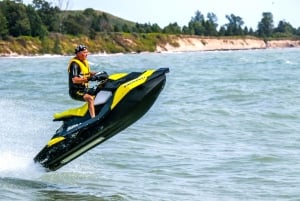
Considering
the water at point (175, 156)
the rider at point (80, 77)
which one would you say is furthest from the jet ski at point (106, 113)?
the water at point (175, 156)

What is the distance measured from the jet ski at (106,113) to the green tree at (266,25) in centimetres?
18017

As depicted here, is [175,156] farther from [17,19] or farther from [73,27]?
[73,27]

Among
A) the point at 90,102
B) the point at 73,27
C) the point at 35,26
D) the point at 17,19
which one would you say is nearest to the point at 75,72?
the point at 90,102

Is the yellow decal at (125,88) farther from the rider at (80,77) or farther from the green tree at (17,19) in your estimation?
the green tree at (17,19)

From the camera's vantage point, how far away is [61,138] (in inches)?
343

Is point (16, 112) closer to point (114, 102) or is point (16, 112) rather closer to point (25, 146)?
point (25, 146)

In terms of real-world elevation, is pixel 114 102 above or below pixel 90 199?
above

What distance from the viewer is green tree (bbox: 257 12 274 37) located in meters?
187

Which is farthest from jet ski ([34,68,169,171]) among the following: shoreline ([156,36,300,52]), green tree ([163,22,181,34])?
green tree ([163,22,181,34])

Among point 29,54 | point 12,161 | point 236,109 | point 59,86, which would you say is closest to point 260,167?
point 12,161

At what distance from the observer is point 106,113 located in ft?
28.1

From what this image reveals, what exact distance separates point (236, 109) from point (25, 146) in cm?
837

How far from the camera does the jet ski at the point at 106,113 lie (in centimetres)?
856

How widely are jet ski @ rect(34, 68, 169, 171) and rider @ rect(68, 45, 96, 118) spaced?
11cm
